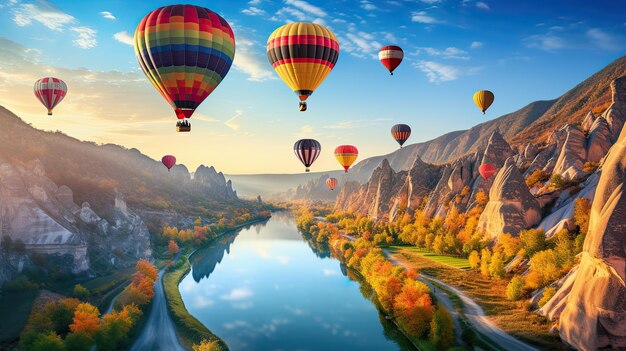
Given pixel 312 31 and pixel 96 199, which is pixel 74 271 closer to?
pixel 96 199

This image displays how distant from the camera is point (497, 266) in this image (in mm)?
51312

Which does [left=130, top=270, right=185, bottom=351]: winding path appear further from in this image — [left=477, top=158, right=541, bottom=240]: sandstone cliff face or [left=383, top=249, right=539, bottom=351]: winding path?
[left=477, top=158, right=541, bottom=240]: sandstone cliff face

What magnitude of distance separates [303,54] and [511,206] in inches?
1435

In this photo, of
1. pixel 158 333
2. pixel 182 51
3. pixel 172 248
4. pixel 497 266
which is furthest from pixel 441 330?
pixel 172 248

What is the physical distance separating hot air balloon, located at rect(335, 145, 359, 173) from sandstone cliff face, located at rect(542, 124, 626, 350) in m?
47.9

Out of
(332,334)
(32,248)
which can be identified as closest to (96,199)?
(32,248)

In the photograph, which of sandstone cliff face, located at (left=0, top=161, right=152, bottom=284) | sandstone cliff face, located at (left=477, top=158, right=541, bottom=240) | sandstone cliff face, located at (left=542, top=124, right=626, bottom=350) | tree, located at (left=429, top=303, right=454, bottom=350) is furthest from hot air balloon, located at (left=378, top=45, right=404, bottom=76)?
sandstone cliff face, located at (left=0, top=161, right=152, bottom=284)

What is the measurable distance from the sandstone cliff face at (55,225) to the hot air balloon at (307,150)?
3558cm

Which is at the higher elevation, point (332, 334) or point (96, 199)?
point (96, 199)

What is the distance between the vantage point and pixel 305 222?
140375 millimetres

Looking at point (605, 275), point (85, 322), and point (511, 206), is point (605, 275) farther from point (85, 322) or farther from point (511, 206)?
point (85, 322)

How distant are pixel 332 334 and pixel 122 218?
5002 centimetres

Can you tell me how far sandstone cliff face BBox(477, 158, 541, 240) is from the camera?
2179 inches

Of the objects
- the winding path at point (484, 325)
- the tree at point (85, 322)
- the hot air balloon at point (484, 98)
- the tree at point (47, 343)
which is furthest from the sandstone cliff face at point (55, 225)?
the hot air balloon at point (484, 98)
